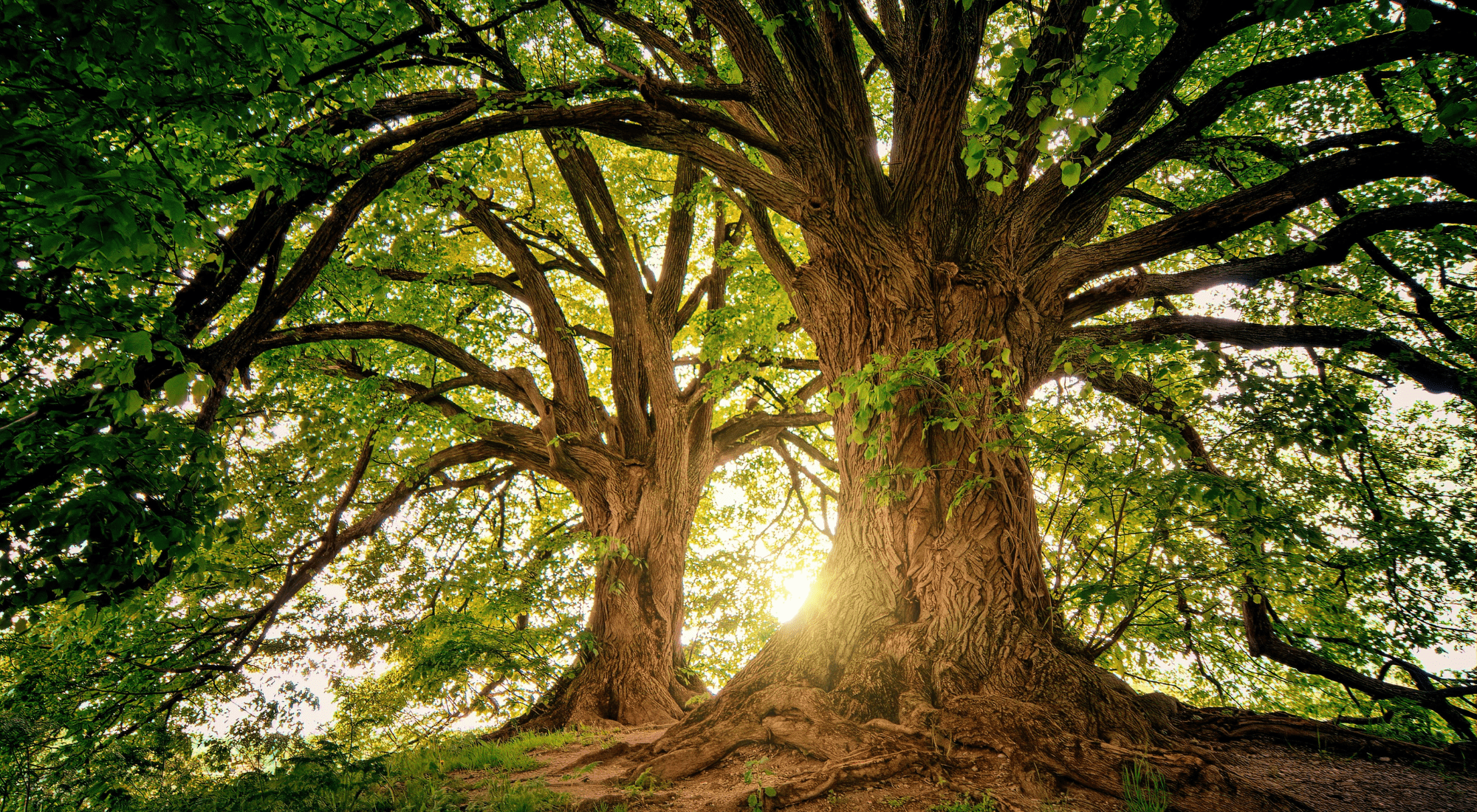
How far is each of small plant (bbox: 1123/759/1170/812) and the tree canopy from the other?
0.45 feet

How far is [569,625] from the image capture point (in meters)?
6.30

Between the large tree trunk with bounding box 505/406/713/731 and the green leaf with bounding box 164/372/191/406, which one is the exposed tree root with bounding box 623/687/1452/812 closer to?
the green leaf with bounding box 164/372/191/406

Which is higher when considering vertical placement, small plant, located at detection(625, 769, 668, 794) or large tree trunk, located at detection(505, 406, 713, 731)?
large tree trunk, located at detection(505, 406, 713, 731)

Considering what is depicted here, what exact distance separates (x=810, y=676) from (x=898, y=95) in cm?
498

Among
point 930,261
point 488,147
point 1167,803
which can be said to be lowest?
point 1167,803

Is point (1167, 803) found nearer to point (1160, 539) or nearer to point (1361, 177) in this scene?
point (1160, 539)

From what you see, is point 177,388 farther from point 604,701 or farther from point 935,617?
point 604,701

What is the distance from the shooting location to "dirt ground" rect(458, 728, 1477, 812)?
8.54ft

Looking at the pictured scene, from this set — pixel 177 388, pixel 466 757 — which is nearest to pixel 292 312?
pixel 466 757

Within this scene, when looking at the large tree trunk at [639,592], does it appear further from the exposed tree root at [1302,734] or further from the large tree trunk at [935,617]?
the exposed tree root at [1302,734]

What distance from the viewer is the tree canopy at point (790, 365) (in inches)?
93.5

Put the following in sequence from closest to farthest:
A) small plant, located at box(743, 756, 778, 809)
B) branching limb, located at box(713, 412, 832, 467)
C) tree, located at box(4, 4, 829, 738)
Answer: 1. tree, located at box(4, 4, 829, 738)
2. small plant, located at box(743, 756, 778, 809)
3. branching limb, located at box(713, 412, 832, 467)

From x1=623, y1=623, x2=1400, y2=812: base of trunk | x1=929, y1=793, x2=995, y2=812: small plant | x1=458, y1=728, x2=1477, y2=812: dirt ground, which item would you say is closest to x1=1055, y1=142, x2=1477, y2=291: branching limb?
x1=623, y1=623, x2=1400, y2=812: base of trunk

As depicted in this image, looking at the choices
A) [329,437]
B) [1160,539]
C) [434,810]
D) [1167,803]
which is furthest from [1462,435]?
[329,437]
